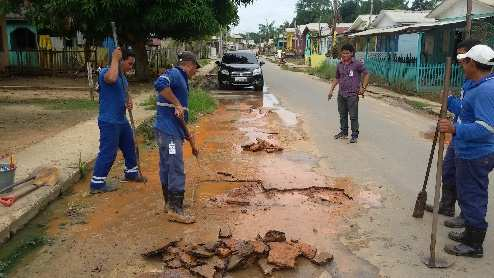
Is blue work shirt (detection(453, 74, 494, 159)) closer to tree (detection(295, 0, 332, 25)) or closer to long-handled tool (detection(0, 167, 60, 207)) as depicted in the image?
long-handled tool (detection(0, 167, 60, 207))

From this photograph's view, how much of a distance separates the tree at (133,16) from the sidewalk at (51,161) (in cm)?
679

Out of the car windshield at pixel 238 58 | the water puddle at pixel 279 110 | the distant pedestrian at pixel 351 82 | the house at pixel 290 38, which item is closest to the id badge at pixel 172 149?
the distant pedestrian at pixel 351 82

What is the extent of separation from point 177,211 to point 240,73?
14.8 meters

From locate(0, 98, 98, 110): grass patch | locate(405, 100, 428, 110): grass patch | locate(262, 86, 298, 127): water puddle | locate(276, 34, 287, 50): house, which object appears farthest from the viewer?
locate(276, 34, 287, 50): house

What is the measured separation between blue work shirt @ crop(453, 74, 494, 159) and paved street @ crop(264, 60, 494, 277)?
0.95 m

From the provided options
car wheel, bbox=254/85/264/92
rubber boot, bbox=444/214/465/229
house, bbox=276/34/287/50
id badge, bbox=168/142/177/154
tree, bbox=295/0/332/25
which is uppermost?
tree, bbox=295/0/332/25

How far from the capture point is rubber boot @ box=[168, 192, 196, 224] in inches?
191

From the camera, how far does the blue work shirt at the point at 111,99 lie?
5648 mm

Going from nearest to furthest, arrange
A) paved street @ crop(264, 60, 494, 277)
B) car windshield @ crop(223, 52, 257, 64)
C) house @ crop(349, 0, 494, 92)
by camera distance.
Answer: paved street @ crop(264, 60, 494, 277), house @ crop(349, 0, 494, 92), car windshield @ crop(223, 52, 257, 64)

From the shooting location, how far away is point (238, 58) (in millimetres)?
20250

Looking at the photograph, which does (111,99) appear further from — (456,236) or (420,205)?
(456,236)

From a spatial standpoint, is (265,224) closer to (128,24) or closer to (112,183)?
(112,183)

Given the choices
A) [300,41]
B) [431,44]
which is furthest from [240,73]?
[300,41]

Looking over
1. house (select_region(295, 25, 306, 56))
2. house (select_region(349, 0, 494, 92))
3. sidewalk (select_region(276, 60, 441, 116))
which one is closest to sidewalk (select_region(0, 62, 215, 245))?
sidewalk (select_region(276, 60, 441, 116))
